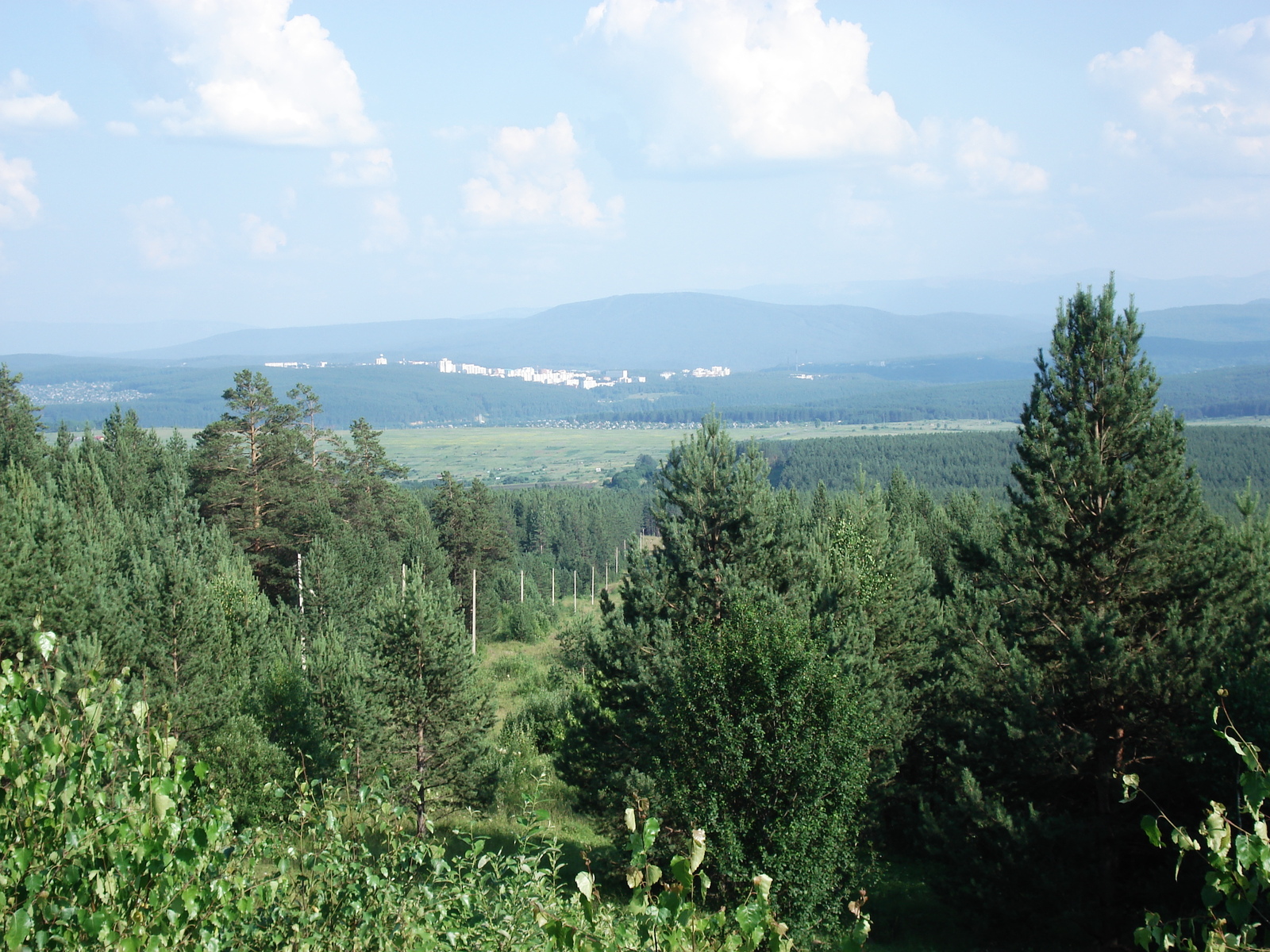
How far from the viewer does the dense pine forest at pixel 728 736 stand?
400 centimetres

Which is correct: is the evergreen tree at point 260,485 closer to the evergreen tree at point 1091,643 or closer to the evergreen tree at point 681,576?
the evergreen tree at point 681,576

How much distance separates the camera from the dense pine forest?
400 centimetres

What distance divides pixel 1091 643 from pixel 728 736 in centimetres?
644

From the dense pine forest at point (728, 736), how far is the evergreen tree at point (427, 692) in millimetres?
76

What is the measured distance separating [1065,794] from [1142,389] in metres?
7.35

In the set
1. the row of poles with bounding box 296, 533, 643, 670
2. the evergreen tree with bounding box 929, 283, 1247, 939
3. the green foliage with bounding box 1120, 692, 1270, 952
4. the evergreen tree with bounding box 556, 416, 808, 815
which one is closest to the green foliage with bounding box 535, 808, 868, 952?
the green foliage with bounding box 1120, 692, 1270, 952

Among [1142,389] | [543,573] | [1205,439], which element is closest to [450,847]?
[1142,389]

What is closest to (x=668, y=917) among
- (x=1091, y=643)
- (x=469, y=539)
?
(x=1091, y=643)

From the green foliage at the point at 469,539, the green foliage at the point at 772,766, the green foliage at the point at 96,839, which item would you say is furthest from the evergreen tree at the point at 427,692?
the green foliage at the point at 469,539

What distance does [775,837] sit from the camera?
1361 cm

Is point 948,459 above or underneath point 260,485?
underneath

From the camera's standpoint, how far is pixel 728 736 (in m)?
14.3

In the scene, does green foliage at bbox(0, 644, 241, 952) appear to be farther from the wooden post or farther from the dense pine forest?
the wooden post

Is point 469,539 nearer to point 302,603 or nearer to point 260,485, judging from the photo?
point 260,485
